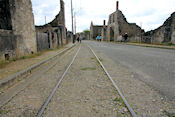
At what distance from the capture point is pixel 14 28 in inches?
258

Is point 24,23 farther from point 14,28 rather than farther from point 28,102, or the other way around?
point 28,102

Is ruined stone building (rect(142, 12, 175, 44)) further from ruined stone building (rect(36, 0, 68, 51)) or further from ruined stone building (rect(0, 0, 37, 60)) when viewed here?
ruined stone building (rect(0, 0, 37, 60))

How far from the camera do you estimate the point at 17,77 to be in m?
3.71

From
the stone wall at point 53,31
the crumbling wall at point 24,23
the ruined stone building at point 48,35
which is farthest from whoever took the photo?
the stone wall at point 53,31

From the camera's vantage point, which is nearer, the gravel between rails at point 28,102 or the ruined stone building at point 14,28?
the gravel between rails at point 28,102

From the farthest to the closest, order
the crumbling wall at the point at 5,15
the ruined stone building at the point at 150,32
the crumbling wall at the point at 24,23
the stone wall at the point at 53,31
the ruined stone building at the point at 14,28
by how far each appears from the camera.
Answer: the ruined stone building at the point at 150,32 → the stone wall at the point at 53,31 → the crumbling wall at the point at 24,23 → the crumbling wall at the point at 5,15 → the ruined stone building at the point at 14,28

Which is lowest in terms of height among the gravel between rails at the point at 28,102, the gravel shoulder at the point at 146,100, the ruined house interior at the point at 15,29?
the gravel between rails at the point at 28,102

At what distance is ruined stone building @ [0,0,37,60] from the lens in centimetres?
591

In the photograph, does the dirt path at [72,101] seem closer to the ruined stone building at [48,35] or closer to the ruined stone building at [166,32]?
the ruined stone building at [48,35]

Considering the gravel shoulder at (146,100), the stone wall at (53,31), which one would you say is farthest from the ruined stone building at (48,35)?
the gravel shoulder at (146,100)

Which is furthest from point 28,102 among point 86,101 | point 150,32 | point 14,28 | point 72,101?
point 150,32

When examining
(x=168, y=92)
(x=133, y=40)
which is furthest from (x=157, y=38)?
(x=168, y=92)

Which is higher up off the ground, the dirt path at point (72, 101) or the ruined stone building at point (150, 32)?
the ruined stone building at point (150, 32)

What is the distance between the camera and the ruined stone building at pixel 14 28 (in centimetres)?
591
